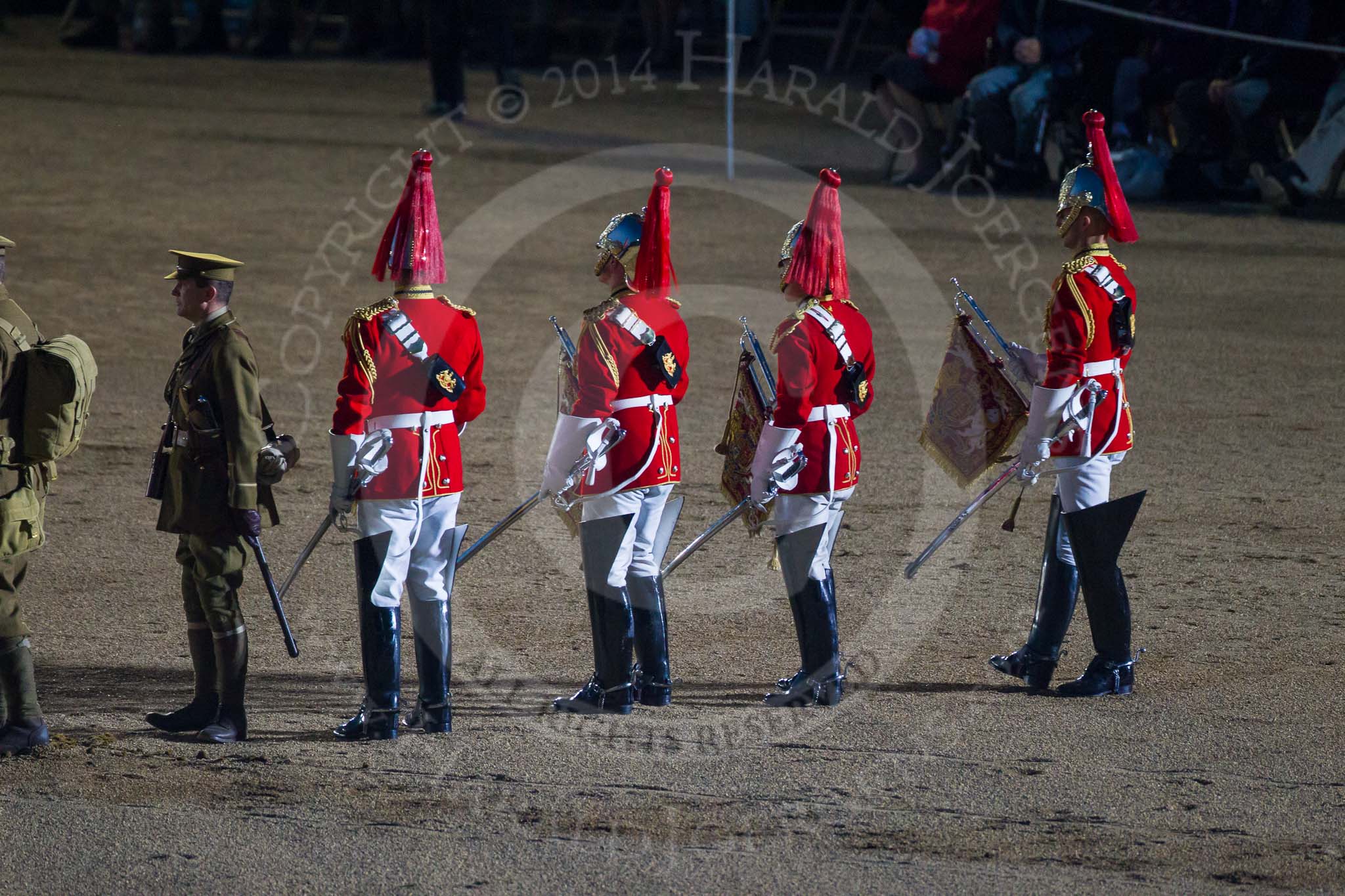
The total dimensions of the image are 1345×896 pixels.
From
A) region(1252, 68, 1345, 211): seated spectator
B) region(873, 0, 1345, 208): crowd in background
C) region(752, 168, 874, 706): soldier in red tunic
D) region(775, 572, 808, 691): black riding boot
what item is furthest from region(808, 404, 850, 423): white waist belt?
region(1252, 68, 1345, 211): seated spectator

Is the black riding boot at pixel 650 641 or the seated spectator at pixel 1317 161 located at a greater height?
the seated spectator at pixel 1317 161

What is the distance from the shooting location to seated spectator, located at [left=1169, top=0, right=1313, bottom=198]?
13172 millimetres

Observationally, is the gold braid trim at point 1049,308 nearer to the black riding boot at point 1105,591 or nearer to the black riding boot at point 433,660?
the black riding boot at point 1105,591

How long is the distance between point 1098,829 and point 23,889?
270cm

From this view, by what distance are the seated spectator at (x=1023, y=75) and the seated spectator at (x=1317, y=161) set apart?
5.84ft

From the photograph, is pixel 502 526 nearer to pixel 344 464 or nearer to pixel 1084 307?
pixel 344 464

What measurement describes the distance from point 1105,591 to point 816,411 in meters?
1.08

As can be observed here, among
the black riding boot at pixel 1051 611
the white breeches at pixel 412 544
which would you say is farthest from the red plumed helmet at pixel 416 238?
the black riding boot at pixel 1051 611

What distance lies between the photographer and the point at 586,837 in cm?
443

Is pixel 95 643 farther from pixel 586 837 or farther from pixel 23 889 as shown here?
pixel 586 837

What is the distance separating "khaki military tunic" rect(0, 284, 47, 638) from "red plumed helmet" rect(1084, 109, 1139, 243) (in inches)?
128

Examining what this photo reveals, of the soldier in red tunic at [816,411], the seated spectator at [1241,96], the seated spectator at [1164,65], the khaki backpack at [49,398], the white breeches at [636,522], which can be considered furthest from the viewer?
the seated spectator at [1164,65]

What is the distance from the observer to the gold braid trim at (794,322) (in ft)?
16.7

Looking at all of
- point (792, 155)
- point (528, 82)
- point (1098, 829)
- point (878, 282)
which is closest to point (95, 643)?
point (1098, 829)
